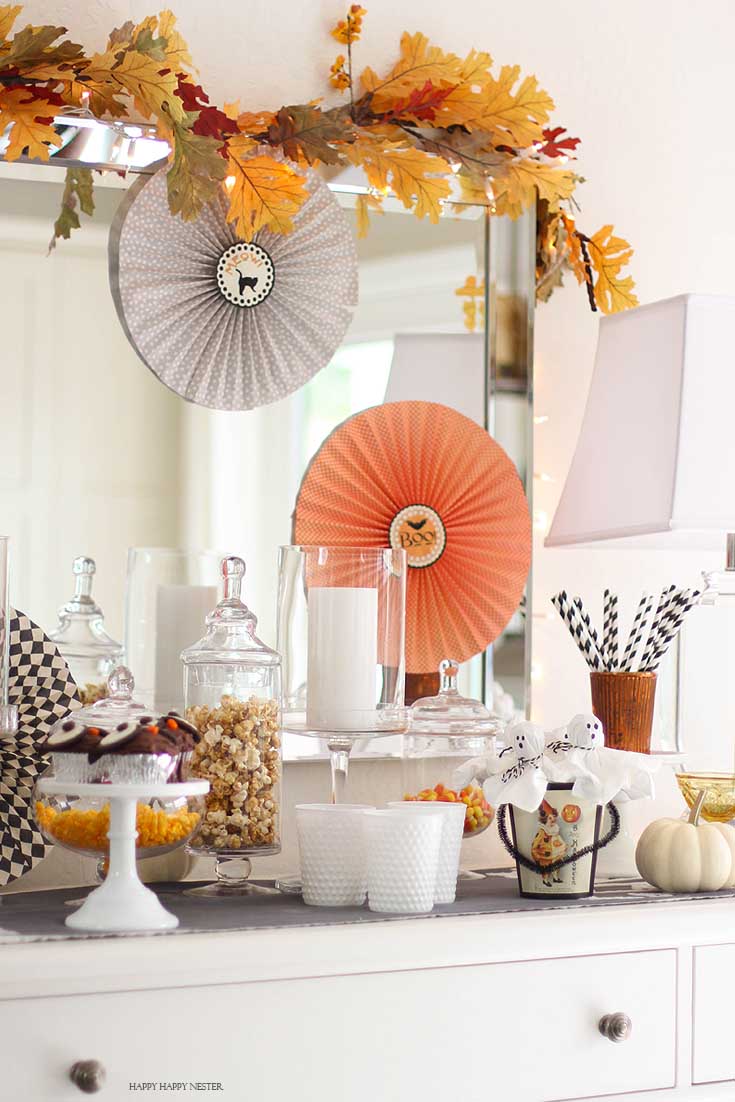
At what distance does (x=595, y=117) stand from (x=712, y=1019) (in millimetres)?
1112

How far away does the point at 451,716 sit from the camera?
1451 mm

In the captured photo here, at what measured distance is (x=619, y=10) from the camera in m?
1.78

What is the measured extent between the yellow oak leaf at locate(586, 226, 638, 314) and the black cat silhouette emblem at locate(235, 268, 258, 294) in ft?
1.48

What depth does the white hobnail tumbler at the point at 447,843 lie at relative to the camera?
1.23 metres

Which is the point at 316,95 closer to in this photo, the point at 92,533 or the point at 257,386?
the point at 257,386

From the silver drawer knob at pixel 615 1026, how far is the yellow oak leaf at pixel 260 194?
844mm

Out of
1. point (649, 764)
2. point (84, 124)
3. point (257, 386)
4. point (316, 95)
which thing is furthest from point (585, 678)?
point (84, 124)

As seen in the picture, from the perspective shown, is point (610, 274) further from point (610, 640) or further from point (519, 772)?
point (519, 772)

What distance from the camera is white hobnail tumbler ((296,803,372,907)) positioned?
124cm

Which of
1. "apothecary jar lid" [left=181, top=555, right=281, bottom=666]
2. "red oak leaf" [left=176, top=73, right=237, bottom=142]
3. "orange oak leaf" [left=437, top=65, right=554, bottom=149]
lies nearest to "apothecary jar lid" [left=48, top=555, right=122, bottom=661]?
"apothecary jar lid" [left=181, top=555, right=281, bottom=666]

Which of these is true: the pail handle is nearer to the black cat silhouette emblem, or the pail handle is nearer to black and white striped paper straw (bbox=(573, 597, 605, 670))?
black and white striped paper straw (bbox=(573, 597, 605, 670))

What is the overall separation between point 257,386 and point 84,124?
33cm

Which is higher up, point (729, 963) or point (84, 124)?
point (84, 124)

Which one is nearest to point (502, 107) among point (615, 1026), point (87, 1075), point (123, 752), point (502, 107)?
point (502, 107)
